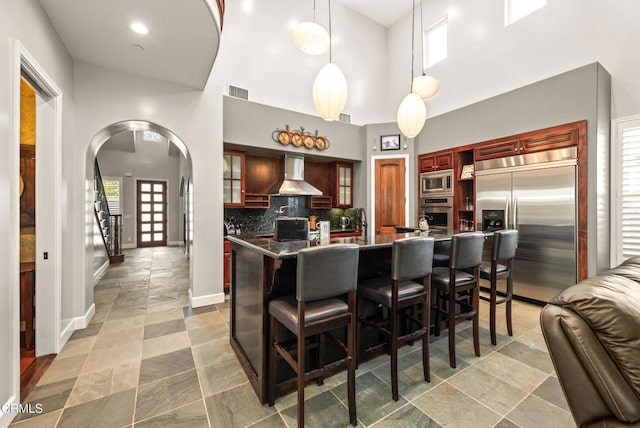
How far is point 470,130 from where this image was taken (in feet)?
14.4

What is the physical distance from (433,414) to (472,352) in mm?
1007

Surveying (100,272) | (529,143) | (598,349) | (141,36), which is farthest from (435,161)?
(100,272)

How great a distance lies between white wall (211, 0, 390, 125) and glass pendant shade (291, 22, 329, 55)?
7.01 ft

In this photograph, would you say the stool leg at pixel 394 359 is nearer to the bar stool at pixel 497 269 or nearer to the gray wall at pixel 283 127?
the bar stool at pixel 497 269

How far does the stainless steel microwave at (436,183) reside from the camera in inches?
185

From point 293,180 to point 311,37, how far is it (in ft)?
7.88

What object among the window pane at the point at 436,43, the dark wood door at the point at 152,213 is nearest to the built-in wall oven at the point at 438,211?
the window pane at the point at 436,43

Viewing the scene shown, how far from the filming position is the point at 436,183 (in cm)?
491

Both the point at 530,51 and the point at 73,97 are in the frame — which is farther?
the point at 530,51

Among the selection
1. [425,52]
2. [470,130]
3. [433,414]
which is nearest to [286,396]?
[433,414]

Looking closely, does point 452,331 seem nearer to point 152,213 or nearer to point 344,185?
point 344,185

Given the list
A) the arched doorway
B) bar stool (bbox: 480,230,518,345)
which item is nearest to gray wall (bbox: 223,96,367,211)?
bar stool (bbox: 480,230,518,345)

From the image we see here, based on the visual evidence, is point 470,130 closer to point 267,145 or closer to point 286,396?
point 267,145

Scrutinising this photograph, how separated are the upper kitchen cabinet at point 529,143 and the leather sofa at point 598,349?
326 centimetres
